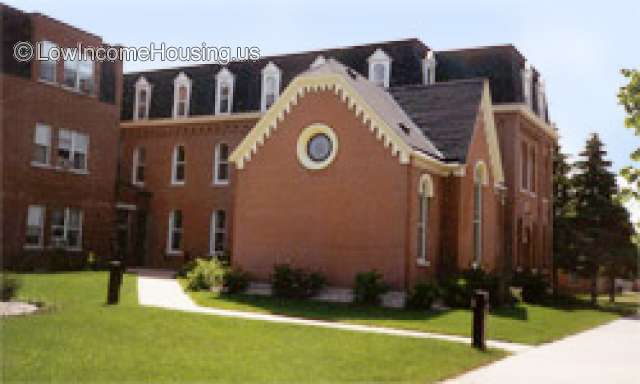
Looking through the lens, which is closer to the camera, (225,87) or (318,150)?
(318,150)

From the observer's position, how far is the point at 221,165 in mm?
35844

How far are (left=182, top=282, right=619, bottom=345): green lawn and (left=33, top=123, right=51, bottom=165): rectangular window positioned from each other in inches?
457

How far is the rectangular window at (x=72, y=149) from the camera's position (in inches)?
1180

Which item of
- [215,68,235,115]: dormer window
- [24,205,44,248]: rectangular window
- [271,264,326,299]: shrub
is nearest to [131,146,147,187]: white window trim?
[215,68,235,115]: dormer window

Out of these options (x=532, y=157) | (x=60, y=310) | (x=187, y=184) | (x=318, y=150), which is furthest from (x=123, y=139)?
(x=60, y=310)

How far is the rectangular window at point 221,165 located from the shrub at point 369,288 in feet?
54.8

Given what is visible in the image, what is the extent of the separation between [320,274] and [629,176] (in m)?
10.3

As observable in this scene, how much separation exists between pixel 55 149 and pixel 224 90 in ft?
34.6

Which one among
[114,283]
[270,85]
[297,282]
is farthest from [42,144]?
[114,283]

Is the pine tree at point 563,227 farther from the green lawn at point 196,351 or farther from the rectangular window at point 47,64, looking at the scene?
the rectangular window at point 47,64

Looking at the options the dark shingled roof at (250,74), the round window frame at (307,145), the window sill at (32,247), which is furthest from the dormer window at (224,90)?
the round window frame at (307,145)

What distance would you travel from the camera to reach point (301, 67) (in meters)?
35.9

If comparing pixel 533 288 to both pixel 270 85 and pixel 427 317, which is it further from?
pixel 270 85

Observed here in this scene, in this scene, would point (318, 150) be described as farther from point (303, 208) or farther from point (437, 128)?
point (437, 128)
